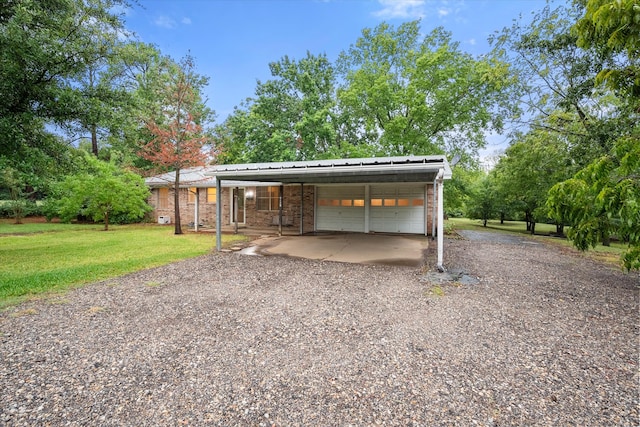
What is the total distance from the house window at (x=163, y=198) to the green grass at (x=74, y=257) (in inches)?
229

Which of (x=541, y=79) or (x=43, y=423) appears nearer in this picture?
(x=43, y=423)

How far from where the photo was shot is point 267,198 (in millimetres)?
14641

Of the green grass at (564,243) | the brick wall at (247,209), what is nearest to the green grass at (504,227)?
the green grass at (564,243)

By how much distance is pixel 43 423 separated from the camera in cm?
198

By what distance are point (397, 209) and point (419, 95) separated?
24.4 feet

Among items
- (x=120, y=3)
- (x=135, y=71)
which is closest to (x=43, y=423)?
(x=120, y=3)

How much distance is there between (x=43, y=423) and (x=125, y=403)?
1.53 feet

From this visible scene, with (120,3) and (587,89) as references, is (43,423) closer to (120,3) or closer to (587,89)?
(120,3)

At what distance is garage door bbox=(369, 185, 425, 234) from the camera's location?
12.5 metres

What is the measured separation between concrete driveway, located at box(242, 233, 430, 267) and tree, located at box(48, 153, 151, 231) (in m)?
7.39

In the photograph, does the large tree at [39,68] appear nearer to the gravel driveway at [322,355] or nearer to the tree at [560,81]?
the gravel driveway at [322,355]

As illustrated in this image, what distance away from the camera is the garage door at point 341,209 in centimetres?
1337

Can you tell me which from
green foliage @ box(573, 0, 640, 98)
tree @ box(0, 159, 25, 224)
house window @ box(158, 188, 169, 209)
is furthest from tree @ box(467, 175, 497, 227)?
tree @ box(0, 159, 25, 224)

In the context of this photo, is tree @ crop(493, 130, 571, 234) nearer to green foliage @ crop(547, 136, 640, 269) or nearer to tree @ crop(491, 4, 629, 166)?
tree @ crop(491, 4, 629, 166)
